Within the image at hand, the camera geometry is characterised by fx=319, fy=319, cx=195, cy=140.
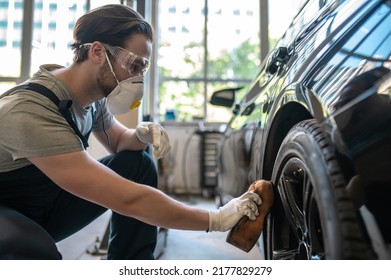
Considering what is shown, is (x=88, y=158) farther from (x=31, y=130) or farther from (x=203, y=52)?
(x=203, y=52)

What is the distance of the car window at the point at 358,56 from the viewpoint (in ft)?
1.44

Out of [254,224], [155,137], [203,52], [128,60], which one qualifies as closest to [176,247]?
[155,137]

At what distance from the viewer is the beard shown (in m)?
0.89

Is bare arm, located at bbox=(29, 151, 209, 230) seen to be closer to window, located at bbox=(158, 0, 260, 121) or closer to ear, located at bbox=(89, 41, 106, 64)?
ear, located at bbox=(89, 41, 106, 64)

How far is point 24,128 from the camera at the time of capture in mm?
710

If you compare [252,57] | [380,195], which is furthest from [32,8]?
[252,57]

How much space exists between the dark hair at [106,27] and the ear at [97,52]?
0.06ft

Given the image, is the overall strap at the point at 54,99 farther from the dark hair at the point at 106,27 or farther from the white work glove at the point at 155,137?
the white work glove at the point at 155,137

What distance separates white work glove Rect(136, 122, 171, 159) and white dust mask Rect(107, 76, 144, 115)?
0.12 m

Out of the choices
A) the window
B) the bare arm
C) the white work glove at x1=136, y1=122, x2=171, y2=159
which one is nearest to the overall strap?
the bare arm

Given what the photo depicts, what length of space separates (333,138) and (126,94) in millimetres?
628

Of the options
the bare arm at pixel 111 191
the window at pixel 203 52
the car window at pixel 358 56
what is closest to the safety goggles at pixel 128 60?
the bare arm at pixel 111 191
